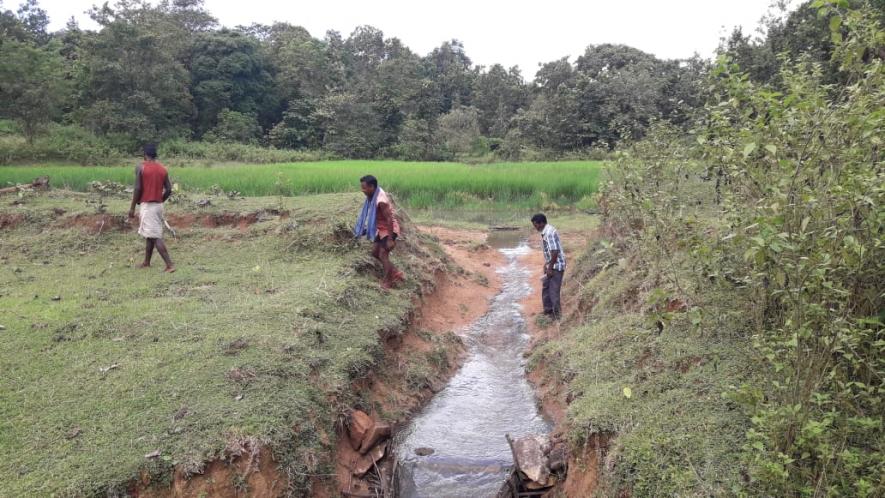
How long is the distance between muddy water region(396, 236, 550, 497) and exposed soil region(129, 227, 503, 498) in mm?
259

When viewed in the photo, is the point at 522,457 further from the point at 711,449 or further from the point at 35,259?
the point at 35,259

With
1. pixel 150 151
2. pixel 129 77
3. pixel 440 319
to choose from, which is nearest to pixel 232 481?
pixel 150 151

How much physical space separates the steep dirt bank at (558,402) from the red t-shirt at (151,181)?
5312 millimetres

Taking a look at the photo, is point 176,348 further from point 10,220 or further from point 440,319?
point 10,220

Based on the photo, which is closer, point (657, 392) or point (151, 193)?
point (657, 392)

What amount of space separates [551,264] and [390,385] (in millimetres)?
3136

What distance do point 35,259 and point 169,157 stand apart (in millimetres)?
22815

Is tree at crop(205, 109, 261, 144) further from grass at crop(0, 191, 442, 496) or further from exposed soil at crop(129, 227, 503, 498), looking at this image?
grass at crop(0, 191, 442, 496)

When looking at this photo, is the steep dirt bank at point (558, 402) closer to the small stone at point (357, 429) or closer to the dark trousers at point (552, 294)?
the dark trousers at point (552, 294)

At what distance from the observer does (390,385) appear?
6.28 meters

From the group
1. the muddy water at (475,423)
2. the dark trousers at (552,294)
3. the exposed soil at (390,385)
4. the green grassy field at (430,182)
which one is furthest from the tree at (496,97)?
the muddy water at (475,423)

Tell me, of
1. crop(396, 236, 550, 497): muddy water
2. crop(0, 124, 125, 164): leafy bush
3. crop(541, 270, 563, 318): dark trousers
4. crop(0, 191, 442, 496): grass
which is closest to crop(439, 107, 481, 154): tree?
crop(0, 124, 125, 164): leafy bush

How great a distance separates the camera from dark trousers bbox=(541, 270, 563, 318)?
867cm

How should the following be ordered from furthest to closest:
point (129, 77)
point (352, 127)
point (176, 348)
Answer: point (352, 127)
point (129, 77)
point (176, 348)
